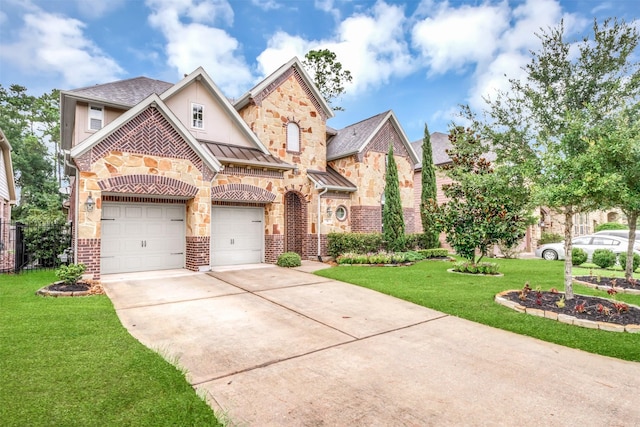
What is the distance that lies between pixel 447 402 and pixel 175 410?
264 centimetres

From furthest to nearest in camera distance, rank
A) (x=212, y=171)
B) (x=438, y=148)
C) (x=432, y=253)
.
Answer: (x=438, y=148), (x=432, y=253), (x=212, y=171)

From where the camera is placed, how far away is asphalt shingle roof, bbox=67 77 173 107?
12383 mm

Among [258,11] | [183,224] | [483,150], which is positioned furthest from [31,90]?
[483,150]

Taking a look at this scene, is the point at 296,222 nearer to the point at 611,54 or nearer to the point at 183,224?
the point at 183,224

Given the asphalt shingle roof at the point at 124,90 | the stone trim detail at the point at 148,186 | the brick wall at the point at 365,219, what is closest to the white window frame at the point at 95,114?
the asphalt shingle roof at the point at 124,90

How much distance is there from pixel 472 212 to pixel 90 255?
1206 centimetres

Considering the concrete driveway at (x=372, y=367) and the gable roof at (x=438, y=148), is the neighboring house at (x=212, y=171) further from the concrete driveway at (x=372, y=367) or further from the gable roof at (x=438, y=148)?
the gable roof at (x=438, y=148)

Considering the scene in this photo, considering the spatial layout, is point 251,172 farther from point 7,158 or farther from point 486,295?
point 7,158

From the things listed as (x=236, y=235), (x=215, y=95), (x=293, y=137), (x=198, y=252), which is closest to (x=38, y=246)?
(x=198, y=252)

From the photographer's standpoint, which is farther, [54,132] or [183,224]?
[54,132]

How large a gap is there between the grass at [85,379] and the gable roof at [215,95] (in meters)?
9.55

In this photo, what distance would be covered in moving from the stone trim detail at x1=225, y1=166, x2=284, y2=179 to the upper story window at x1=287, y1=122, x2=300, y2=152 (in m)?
2.31

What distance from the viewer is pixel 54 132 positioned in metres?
35.4

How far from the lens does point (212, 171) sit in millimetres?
11703
